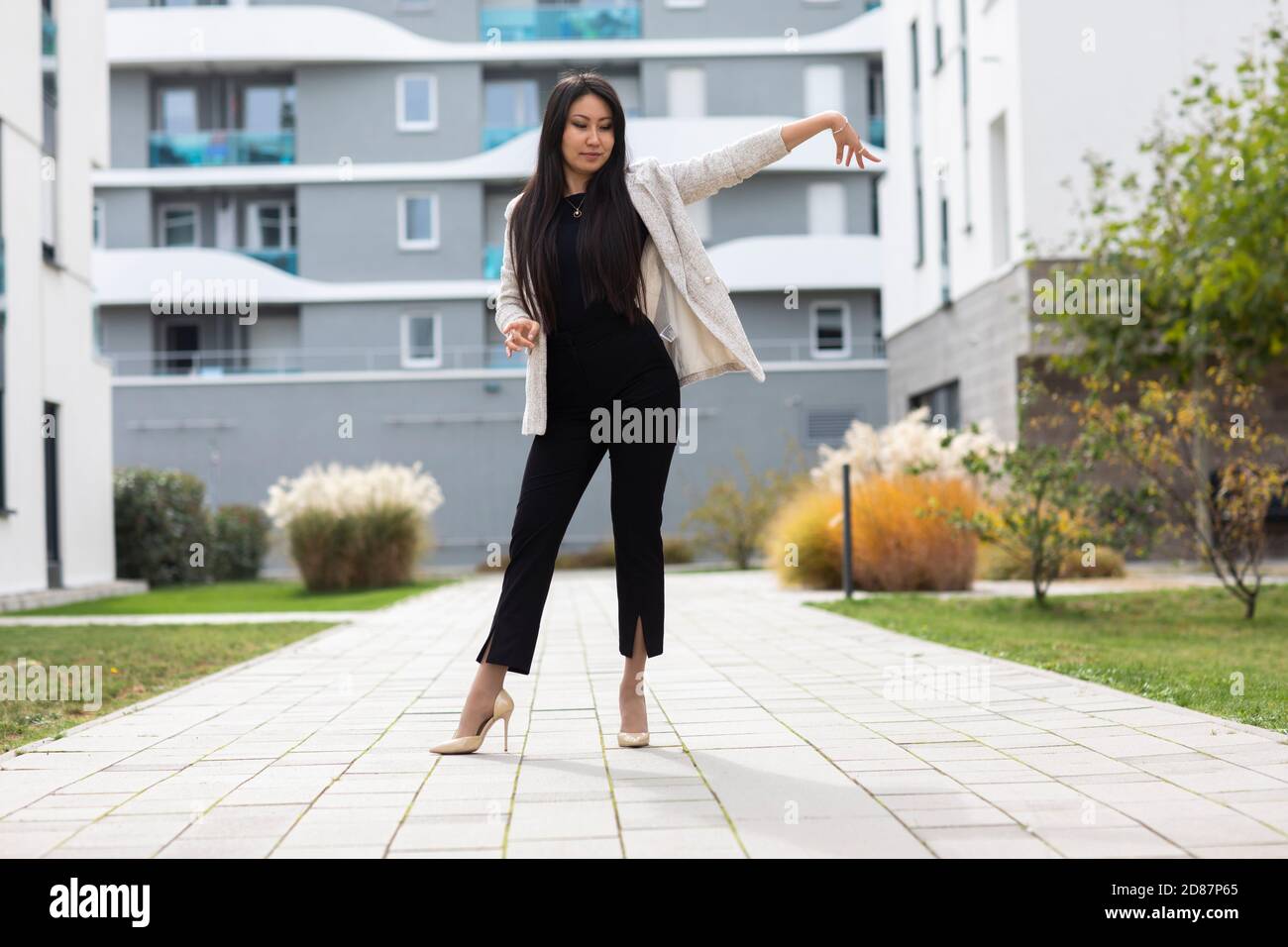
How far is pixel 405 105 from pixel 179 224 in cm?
535

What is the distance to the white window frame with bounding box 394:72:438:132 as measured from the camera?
26172 mm

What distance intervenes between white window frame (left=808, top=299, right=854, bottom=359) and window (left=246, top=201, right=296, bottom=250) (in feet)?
35.1

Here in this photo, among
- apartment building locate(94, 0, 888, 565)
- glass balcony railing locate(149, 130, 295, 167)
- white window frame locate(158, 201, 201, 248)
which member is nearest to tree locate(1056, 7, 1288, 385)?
apartment building locate(94, 0, 888, 565)

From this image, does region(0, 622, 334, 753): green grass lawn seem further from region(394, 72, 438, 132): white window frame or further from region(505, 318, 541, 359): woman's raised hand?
region(394, 72, 438, 132): white window frame

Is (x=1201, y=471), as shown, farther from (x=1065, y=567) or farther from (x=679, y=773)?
(x=679, y=773)

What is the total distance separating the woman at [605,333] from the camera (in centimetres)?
382

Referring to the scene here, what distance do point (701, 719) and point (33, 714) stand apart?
2459 mm

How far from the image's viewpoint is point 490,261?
26422 millimetres

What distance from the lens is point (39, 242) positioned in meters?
12.5

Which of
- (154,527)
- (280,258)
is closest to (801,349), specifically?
(280,258)
